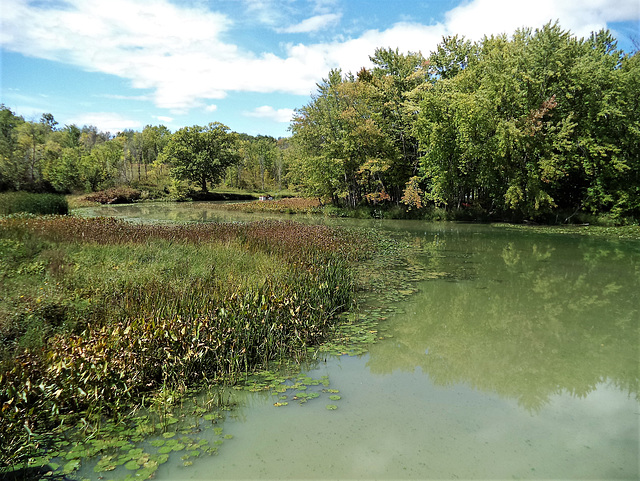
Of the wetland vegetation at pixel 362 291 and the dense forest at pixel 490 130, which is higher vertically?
the dense forest at pixel 490 130

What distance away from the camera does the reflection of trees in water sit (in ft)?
17.1

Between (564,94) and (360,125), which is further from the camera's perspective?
(360,125)

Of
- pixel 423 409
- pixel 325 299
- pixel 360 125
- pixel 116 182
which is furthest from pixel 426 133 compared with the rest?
pixel 116 182

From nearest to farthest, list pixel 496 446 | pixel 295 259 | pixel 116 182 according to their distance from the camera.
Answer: pixel 496 446
pixel 295 259
pixel 116 182

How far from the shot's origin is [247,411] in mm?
4223

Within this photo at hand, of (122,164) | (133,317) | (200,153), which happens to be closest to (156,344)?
(133,317)

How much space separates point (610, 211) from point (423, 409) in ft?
81.2

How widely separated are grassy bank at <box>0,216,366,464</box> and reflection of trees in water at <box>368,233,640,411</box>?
175 cm

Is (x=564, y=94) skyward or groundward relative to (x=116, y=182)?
skyward

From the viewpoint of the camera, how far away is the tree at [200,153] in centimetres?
5347

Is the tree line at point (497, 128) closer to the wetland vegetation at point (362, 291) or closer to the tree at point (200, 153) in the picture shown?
the wetland vegetation at point (362, 291)

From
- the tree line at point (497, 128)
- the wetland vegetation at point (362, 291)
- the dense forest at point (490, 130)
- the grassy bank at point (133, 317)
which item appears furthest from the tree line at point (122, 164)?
the grassy bank at point (133, 317)

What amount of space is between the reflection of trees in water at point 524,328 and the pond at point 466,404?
1.2 inches

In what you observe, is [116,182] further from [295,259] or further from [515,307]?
[515,307]
